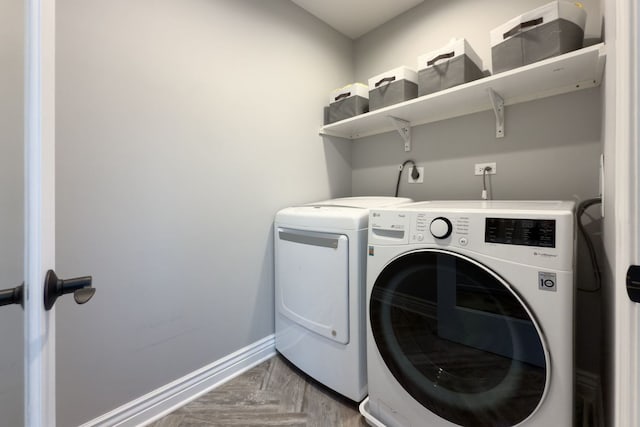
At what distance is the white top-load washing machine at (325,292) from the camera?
4.01 ft

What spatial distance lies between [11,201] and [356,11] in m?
2.08

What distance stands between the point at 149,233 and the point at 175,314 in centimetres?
41

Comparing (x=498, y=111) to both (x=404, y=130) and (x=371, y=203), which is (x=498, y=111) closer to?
(x=404, y=130)

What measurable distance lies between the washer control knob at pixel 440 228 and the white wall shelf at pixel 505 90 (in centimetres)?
76

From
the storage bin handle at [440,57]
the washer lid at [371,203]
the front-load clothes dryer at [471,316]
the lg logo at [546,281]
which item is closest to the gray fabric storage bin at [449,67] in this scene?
the storage bin handle at [440,57]

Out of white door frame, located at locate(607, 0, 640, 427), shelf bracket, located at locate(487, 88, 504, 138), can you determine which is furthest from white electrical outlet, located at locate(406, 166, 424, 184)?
white door frame, located at locate(607, 0, 640, 427)

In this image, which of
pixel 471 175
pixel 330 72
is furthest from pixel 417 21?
pixel 471 175

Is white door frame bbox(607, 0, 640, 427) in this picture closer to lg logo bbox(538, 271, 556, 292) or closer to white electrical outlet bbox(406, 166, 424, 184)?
lg logo bbox(538, 271, 556, 292)

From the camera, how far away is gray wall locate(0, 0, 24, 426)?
63cm

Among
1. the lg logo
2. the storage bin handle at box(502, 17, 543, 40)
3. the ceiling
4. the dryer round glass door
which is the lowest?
the dryer round glass door

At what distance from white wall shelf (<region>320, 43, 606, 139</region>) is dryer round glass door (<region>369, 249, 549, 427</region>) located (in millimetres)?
872

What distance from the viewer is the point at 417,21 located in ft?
5.94

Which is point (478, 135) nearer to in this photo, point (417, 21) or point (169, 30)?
point (417, 21)

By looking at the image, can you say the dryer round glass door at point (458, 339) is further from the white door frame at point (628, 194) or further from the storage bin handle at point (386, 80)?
the storage bin handle at point (386, 80)
